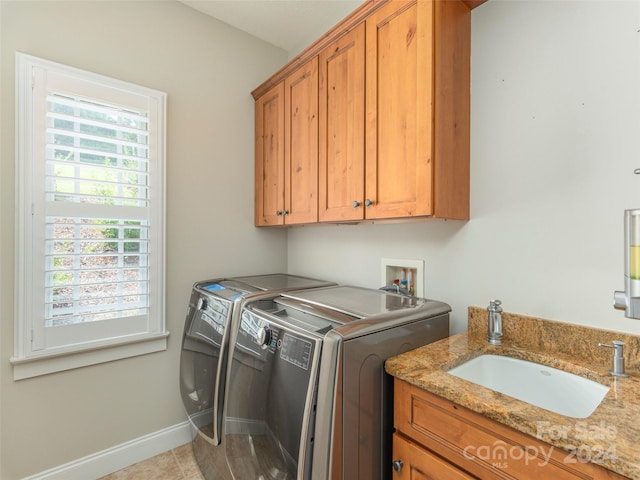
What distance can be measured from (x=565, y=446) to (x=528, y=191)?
3.00ft

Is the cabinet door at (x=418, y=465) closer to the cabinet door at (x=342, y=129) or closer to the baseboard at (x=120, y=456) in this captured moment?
the cabinet door at (x=342, y=129)

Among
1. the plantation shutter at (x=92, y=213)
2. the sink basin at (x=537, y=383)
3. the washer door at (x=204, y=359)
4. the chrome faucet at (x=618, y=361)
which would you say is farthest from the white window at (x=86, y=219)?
the chrome faucet at (x=618, y=361)

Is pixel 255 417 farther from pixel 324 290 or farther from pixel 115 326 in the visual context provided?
pixel 115 326

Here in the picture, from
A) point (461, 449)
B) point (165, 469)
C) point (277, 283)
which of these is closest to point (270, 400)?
point (461, 449)

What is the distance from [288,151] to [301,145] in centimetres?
15

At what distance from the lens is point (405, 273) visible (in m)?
1.72

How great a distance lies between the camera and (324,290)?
5.47 ft

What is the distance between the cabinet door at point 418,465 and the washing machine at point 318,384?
0.08 m

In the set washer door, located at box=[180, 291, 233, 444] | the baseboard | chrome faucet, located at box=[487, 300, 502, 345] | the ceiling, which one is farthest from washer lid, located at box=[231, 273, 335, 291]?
the ceiling

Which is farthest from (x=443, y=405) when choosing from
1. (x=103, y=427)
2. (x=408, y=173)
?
(x=103, y=427)

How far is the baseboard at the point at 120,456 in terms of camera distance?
166 centimetres

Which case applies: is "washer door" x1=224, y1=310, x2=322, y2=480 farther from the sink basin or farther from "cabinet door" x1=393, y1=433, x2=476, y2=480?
the sink basin

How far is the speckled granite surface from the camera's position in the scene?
0.65m

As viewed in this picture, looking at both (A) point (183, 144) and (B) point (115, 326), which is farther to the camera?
(A) point (183, 144)
